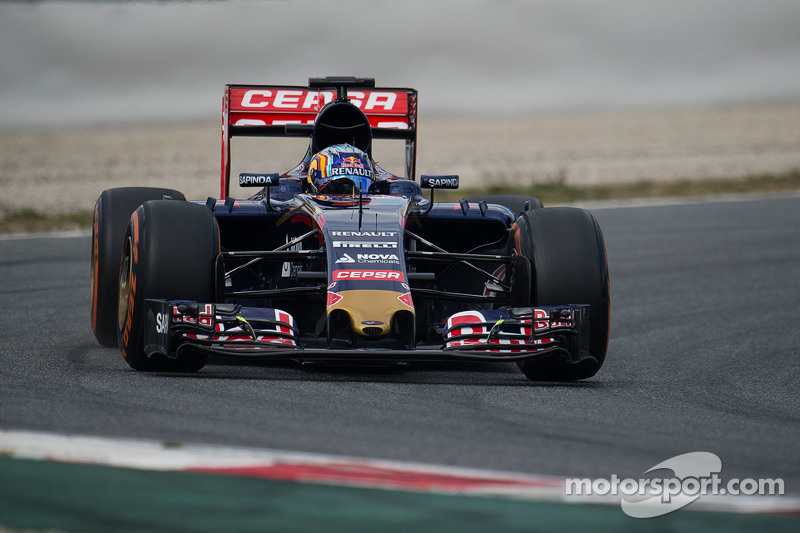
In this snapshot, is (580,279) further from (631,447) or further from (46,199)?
(46,199)

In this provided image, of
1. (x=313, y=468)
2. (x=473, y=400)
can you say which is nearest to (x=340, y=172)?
(x=473, y=400)

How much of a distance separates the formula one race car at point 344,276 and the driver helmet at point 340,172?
0.03 feet

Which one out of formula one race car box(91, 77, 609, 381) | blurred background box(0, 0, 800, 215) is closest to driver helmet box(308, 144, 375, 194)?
formula one race car box(91, 77, 609, 381)

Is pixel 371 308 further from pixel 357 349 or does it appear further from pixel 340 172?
pixel 340 172

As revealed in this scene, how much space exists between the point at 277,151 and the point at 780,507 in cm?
3258

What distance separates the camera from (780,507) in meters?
4.66

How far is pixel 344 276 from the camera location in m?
7.48

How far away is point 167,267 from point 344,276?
3.51 feet

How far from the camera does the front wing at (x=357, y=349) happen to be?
7.09m

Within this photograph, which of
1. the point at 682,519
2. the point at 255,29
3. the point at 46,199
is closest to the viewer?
the point at 682,519

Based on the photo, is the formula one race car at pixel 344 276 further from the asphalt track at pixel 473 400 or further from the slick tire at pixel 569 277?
the asphalt track at pixel 473 400

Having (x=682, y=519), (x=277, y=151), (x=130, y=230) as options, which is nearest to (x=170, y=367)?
(x=130, y=230)

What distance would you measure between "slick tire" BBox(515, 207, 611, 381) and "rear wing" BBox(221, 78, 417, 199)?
3.04 meters

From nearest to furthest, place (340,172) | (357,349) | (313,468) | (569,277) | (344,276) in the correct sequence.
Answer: (313,468)
(357,349)
(344,276)
(569,277)
(340,172)
